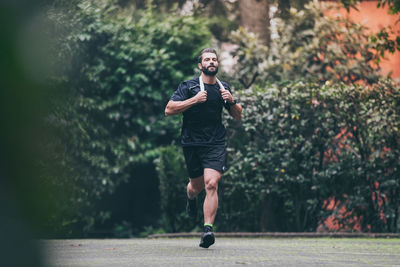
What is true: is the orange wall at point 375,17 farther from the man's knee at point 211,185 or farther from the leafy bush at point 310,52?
the man's knee at point 211,185

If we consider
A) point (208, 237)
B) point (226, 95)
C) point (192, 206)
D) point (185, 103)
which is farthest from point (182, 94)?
point (208, 237)

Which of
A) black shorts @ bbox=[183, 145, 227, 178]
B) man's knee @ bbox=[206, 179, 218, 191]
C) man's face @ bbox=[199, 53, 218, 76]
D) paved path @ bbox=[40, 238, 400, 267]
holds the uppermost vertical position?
man's face @ bbox=[199, 53, 218, 76]

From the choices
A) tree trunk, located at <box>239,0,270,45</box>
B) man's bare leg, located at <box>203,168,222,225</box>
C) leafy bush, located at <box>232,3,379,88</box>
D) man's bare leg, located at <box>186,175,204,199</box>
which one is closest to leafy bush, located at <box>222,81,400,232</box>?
leafy bush, located at <box>232,3,379,88</box>

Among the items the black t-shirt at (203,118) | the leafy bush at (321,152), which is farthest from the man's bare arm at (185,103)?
the leafy bush at (321,152)

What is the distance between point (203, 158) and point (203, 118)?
42 centimetres

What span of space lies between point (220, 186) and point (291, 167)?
116 centimetres

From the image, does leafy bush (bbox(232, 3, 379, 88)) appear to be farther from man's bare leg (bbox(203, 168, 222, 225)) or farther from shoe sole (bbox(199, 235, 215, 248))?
shoe sole (bbox(199, 235, 215, 248))

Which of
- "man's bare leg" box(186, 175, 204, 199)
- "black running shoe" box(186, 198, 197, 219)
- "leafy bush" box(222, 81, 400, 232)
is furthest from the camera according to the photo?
"leafy bush" box(222, 81, 400, 232)

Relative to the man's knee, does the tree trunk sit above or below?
above

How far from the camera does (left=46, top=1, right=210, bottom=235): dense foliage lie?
1139 centimetres

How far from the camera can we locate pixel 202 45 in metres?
12.6

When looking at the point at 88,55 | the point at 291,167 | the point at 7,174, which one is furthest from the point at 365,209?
the point at 7,174

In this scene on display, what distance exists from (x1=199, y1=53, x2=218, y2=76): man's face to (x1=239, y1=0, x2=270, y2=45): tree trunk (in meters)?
7.19

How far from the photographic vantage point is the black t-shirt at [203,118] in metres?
6.49
